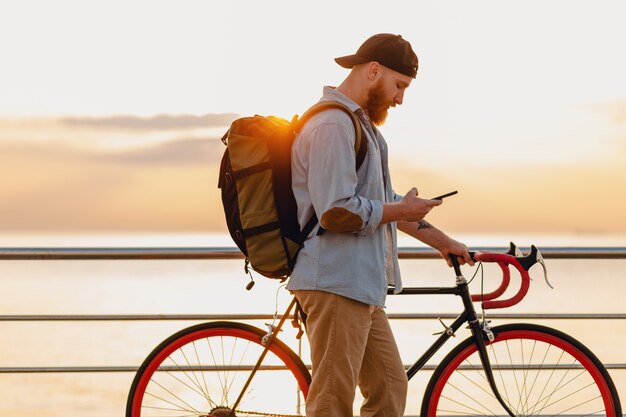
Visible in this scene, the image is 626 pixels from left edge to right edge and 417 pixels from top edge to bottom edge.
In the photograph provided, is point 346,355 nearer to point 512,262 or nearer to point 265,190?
point 265,190

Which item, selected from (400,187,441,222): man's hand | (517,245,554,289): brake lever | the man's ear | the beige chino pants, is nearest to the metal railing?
(517,245,554,289): brake lever

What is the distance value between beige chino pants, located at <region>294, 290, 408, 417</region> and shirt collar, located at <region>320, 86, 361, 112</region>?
1.88ft

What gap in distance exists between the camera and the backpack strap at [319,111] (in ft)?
9.72

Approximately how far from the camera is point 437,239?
3.48 meters

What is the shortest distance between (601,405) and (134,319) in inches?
71.8

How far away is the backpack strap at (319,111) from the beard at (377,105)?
10cm

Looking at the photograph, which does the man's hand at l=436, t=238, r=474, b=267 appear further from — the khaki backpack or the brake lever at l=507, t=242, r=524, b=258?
the khaki backpack

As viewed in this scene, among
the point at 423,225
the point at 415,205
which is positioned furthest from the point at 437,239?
the point at 415,205

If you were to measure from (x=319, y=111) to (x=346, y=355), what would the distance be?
2.48 feet

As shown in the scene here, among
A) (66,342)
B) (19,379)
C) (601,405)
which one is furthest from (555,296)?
(601,405)

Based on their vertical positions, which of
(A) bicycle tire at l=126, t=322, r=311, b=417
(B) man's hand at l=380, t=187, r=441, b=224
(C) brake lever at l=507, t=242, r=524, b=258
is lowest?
(A) bicycle tire at l=126, t=322, r=311, b=417

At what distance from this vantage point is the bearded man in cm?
291

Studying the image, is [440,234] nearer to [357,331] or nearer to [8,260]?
[357,331]

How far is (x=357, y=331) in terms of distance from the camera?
309 centimetres
